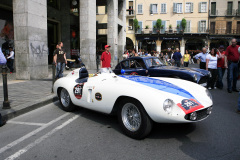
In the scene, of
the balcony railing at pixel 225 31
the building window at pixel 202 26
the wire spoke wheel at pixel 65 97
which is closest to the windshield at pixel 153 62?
the wire spoke wheel at pixel 65 97

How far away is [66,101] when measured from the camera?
17.6 ft

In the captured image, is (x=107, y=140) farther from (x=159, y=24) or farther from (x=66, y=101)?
(x=159, y=24)

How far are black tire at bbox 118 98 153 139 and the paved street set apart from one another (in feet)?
0.41

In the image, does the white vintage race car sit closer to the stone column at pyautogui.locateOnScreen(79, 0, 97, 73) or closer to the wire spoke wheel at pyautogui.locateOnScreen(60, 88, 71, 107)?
the wire spoke wheel at pyautogui.locateOnScreen(60, 88, 71, 107)

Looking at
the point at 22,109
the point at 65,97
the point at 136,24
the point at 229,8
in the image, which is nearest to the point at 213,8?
the point at 229,8

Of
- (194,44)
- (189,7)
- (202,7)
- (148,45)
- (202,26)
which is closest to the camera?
(202,7)

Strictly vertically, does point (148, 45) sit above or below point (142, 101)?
above

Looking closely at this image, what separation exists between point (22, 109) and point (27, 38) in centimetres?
621

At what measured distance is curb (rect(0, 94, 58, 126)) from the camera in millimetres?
4707

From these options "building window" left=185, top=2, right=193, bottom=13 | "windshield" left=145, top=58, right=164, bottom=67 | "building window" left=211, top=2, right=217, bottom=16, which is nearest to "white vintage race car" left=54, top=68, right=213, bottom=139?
"windshield" left=145, top=58, right=164, bottom=67

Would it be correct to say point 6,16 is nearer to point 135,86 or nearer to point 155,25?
point 135,86

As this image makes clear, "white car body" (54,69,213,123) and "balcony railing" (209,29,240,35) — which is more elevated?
"balcony railing" (209,29,240,35)

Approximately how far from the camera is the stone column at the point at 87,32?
16.5 metres

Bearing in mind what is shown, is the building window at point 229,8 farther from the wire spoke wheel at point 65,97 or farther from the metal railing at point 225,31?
the wire spoke wheel at point 65,97
